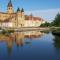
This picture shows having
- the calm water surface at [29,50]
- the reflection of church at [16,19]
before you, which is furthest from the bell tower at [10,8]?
the calm water surface at [29,50]

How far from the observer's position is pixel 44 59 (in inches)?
843

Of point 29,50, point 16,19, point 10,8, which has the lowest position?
point 29,50

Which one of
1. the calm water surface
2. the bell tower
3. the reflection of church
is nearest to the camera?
the calm water surface

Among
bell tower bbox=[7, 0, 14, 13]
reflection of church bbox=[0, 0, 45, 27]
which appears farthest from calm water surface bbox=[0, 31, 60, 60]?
bell tower bbox=[7, 0, 14, 13]

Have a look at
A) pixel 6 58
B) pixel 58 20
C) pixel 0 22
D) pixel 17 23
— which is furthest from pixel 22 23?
pixel 6 58

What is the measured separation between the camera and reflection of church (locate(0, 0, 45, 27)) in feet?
477

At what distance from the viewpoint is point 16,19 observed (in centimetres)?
14688

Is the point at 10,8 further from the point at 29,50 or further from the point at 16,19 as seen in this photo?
the point at 29,50

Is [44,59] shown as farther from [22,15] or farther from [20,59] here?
[22,15]

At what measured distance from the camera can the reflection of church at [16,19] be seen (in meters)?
145

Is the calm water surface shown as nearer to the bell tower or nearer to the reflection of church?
the reflection of church

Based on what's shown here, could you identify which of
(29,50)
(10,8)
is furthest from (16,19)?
(29,50)

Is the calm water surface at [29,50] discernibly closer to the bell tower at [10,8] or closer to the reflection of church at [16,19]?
the reflection of church at [16,19]

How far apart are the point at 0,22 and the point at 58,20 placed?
62.2 meters
